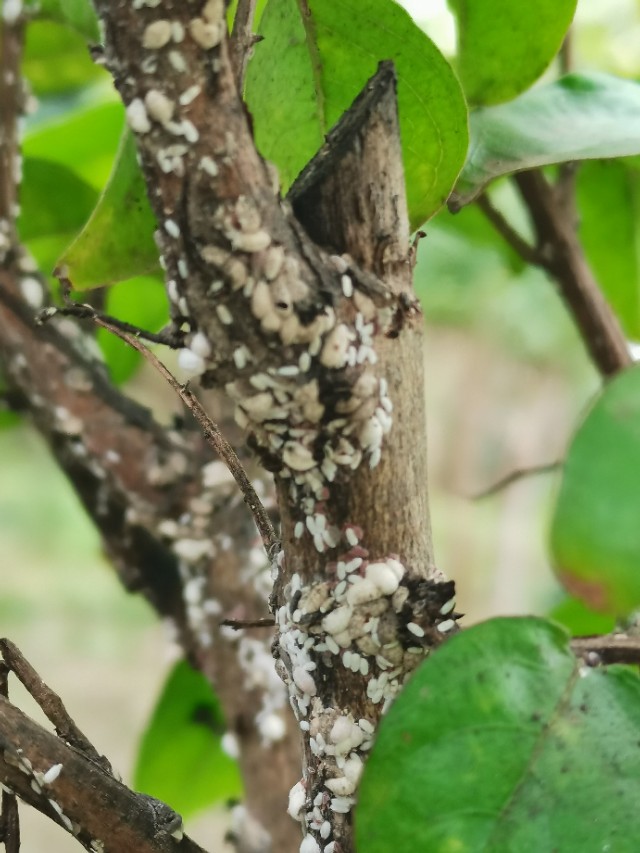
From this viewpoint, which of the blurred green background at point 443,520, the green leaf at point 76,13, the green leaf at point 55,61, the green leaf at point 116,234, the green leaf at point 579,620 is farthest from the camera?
the blurred green background at point 443,520

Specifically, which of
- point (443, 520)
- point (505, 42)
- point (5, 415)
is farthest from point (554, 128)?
point (443, 520)

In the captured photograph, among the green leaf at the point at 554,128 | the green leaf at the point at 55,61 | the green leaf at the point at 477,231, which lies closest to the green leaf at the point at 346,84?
the green leaf at the point at 554,128

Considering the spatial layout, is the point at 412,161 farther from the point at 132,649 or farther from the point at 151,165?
the point at 132,649

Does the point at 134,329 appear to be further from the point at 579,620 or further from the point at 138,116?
the point at 579,620

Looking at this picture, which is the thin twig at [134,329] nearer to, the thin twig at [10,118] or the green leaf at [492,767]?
the green leaf at [492,767]

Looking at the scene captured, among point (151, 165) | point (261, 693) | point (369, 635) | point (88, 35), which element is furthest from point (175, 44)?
point (261, 693)

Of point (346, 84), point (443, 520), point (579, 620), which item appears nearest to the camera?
point (346, 84)

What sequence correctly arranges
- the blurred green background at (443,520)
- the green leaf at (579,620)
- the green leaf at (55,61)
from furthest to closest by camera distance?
the blurred green background at (443,520) < the green leaf at (55,61) < the green leaf at (579,620)
